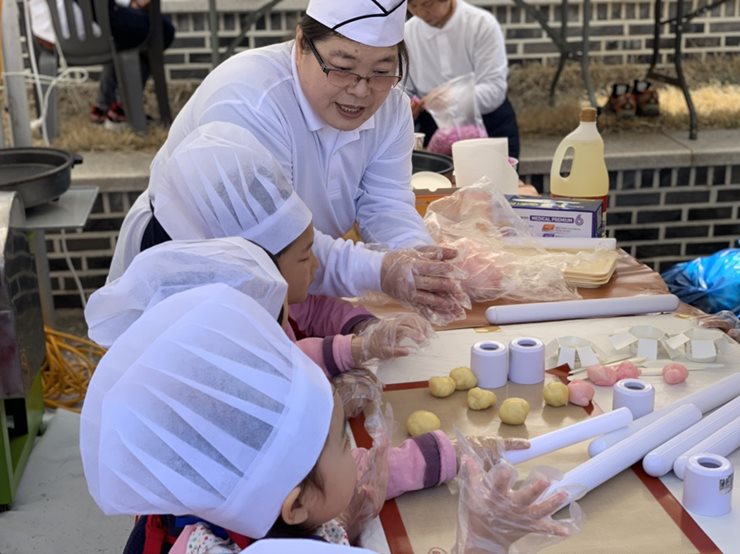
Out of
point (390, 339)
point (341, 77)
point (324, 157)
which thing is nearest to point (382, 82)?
point (341, 77)

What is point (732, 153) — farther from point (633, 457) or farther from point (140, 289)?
point (140, 289)

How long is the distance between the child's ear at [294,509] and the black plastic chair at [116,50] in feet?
11.0

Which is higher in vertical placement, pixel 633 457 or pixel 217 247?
pixel 217 247

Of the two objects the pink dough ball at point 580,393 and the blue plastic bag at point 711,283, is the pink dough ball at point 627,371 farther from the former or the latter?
the blue plastic bag at point 711,283

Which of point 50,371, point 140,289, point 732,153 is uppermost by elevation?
point 140,289

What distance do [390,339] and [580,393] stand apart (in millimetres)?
330

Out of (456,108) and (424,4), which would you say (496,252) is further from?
(424,4)

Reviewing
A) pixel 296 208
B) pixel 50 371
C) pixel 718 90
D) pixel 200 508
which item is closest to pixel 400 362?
pixel 296 208

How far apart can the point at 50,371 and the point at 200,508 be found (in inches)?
95.0

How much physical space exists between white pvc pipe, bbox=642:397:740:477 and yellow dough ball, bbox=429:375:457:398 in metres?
0.34

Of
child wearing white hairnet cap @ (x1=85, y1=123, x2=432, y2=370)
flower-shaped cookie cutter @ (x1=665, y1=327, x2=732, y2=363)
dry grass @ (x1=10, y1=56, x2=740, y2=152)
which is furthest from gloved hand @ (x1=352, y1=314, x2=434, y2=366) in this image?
dry grass @ (x1=10, y1=56, x2=740, y2=152)

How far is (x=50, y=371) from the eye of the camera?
3186 mm

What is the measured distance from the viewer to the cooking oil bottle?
2254mm

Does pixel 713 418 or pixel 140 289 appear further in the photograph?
pixel 713 418
